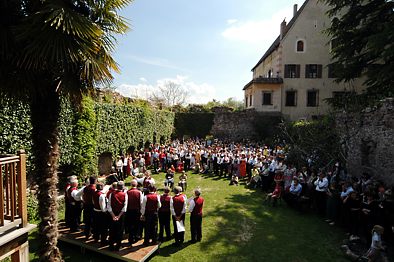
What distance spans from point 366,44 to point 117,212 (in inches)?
711

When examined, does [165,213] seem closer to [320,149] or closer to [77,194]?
[77,194]

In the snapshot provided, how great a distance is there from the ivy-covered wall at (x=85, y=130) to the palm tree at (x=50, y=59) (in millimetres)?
713

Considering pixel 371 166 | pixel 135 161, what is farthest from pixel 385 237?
pixel 135 161

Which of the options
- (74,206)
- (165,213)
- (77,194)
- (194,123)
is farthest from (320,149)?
(194,123)

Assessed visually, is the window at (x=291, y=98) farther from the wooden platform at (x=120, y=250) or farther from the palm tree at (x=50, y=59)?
the palm tree at (x=50, y=59)

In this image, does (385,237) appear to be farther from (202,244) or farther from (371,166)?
(202,244)

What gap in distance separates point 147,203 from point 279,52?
97.3ft

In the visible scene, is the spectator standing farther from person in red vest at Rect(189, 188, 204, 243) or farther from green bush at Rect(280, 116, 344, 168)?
person in red vest at Rect(189, 188, 204, 243)

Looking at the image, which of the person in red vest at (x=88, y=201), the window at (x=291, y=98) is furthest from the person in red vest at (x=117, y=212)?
the window at (x=291, y=98)

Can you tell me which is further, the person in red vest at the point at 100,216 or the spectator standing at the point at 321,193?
the spectator standing at the point at 321,193

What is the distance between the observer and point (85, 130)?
537 inches

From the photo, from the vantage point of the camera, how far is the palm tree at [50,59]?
4.61 metres

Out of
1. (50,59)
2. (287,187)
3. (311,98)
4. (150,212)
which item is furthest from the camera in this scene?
(311,98)

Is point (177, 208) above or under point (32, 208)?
above
